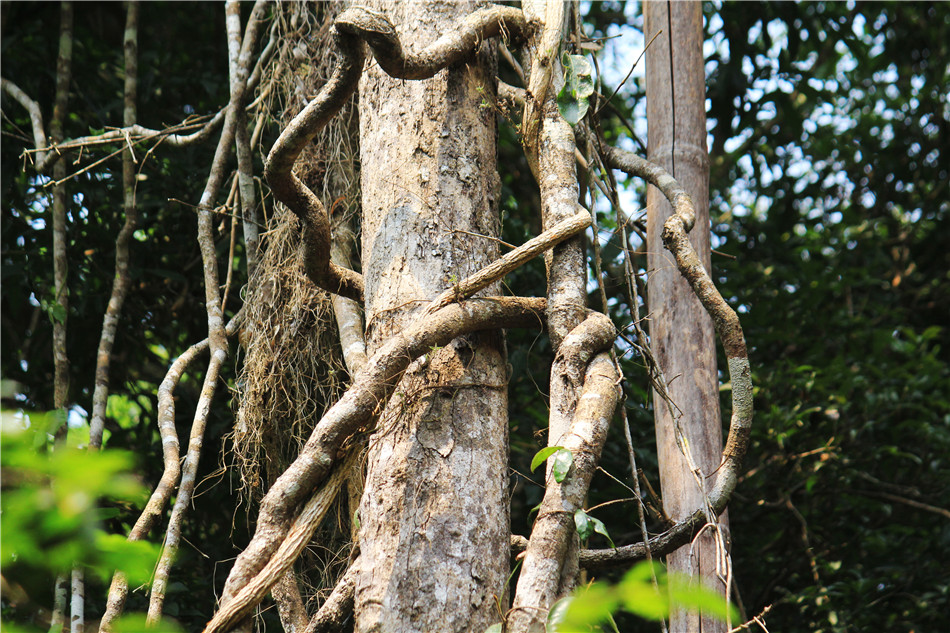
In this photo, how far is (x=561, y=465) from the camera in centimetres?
142

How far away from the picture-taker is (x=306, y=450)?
1.61m

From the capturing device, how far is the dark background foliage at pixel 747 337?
3439 mm

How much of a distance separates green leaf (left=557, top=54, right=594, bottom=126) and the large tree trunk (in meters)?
0.18

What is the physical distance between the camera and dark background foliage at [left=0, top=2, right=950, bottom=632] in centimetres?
344

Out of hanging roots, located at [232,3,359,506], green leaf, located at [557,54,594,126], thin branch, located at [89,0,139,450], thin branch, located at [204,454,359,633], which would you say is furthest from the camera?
thin branch, located at [89,0,139,450]

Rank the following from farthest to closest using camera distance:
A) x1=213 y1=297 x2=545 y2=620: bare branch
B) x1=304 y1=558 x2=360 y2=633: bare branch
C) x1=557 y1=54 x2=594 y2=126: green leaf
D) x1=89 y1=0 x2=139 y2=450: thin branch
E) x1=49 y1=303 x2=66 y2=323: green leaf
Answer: x1=49 y1=303 x2=66 y2=323: green leaf, x1=89 y1=0 x2=139 y2=450: thin branch, x1=557 y1=54 x2=594 y2=126: green leaf, x1=304 y1=558 x2=360 y2=633: bare branch, x1=213 y1=297 x2=545 y2=620: bare branch

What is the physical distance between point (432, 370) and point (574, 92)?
77 centimetres

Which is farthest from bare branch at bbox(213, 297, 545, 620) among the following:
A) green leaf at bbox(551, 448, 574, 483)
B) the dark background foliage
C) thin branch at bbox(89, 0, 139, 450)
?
the dark background foliage

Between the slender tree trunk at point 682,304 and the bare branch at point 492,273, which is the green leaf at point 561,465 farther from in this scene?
the slender tree trunk at point 682,304

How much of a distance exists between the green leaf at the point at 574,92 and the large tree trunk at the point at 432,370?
181 mm

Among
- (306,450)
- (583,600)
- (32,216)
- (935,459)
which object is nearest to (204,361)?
(32,216)

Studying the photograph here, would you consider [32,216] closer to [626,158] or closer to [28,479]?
[626,158]

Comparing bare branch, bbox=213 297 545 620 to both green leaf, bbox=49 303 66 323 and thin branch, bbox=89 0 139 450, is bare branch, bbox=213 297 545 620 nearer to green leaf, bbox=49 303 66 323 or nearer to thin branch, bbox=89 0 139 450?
thin branch, bbox=89 0 139 450

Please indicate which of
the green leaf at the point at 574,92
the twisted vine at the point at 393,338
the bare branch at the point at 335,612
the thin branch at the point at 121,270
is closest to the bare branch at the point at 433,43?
the twisted vine at the point at 393,338
